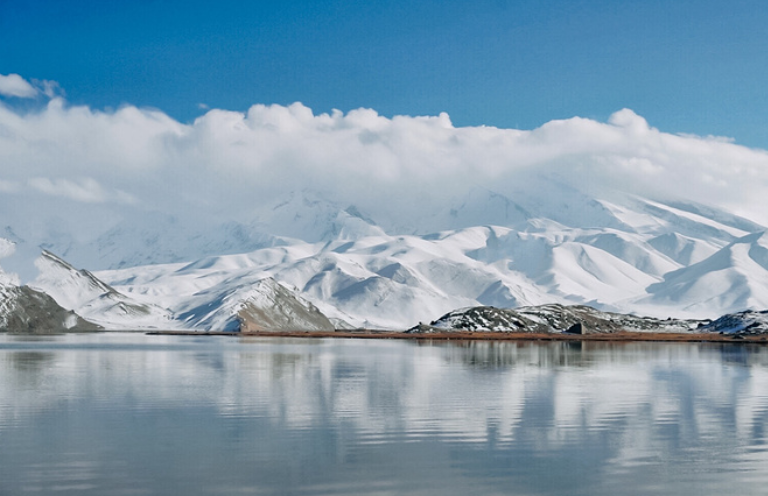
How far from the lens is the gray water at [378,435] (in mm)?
18406

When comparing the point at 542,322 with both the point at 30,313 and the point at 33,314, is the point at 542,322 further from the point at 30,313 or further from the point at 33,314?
the point at 30,313

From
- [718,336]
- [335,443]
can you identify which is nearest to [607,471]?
[335,443]

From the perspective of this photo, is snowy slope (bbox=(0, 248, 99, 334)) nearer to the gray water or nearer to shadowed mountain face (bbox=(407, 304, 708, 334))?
shadowed mountain face (bbox=(407, 304, 708, 334))

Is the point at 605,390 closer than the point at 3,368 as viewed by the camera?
Yes

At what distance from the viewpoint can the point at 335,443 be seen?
2289 cm

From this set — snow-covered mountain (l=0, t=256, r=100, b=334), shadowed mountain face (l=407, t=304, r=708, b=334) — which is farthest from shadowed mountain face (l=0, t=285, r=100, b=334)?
shadowed mountain face (l=407, t=304, r=708, b=334)

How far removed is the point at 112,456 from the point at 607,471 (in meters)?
12.2

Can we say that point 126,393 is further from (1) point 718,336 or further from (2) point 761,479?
(1) point 718,336

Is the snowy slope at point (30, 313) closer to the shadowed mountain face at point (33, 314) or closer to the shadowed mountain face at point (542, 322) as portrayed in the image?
the shadowed mountain face at point (33, 314)

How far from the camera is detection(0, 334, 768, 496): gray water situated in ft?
60.4

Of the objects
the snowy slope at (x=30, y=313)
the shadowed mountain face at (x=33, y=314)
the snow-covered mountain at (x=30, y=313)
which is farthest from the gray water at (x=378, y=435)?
the snow-covered mountain at (x=30, y=313)

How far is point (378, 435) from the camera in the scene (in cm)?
2439

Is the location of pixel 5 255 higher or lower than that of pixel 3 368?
higher

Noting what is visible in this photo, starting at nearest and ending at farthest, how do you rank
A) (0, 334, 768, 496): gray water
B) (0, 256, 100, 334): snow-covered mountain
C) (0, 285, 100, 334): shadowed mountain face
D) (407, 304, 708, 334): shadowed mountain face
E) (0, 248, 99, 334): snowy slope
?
(0, 334, 768, 496): gray water, (407, 304, 708, 334): shadowed mountain face, (0, 285, 100, 334): shadowed mountain face, (0, 248, 99, 334): snowy slope, (0, 256, 100, 334): snow-covered mountain
